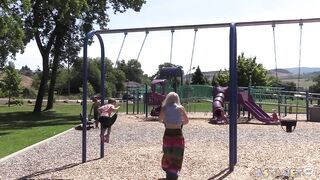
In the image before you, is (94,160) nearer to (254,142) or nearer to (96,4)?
(254,142)

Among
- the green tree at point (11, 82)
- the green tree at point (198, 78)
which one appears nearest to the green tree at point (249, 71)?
the green tree at point (198, 78)

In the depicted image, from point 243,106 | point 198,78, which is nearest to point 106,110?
point 243,106

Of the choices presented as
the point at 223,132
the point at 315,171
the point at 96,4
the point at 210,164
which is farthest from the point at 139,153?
the point at 96,4

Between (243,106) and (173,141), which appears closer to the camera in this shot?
(173,141)

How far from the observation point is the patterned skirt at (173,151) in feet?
26.5

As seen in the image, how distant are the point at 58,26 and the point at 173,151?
30.2 meters

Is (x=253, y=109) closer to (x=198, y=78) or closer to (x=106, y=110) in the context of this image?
(x=106, y=110)

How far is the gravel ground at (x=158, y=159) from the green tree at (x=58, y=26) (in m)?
20.6

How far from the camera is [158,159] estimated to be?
10.4 meters

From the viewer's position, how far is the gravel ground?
8781mm

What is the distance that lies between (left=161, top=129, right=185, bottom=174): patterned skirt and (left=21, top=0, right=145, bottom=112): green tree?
84.3ft

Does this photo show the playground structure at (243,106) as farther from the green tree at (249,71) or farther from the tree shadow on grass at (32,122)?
the green tree at (249,71)

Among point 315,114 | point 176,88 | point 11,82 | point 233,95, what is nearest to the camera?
Result: point 233,95

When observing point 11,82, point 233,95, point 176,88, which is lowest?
point 233,95
